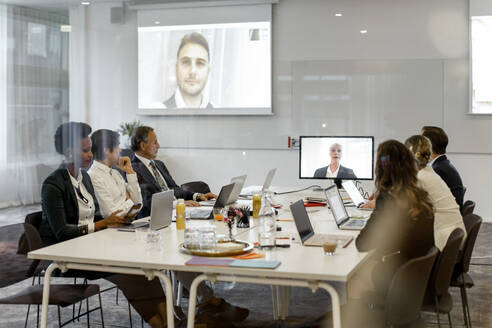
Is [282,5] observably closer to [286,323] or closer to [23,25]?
[23,25]

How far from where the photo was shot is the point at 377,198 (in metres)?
3.03

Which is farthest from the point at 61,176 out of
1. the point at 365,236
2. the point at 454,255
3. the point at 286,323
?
the point at 454,255

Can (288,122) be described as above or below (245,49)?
below

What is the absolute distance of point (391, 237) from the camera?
119 inches

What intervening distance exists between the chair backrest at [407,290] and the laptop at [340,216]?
0.92 m

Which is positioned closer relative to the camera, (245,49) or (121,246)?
(121,246)

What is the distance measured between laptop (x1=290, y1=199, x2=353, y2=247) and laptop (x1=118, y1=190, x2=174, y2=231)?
80cm

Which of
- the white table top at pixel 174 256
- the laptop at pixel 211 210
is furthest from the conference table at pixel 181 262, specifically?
the laptop at pixel 211 210

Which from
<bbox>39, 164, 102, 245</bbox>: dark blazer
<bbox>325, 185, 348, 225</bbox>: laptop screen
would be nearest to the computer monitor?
<bbox>325, 185, 348, 225</bbox>: laptop screen

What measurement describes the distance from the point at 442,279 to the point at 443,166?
2.15 m

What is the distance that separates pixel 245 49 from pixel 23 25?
2995 mm

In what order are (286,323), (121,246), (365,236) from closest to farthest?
(365,236) → (121,246) → (286,323)

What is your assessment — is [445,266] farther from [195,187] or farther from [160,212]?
[195,187]

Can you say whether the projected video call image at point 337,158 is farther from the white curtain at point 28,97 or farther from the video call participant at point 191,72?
the white curtain at point 28,97
